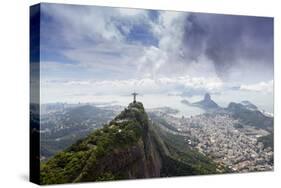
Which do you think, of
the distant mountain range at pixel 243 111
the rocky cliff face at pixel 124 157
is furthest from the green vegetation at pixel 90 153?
the distant mountain range at pixel 243 111

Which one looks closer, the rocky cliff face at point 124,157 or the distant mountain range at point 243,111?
the rocky cliff face at point 124,157

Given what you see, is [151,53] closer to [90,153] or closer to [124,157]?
[124,157]

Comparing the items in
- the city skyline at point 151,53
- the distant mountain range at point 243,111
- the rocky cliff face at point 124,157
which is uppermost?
the city skyline at point 151,53

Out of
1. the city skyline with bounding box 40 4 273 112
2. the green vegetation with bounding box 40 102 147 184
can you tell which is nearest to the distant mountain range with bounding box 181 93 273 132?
the city skyline with bounding box 40 4 273 112

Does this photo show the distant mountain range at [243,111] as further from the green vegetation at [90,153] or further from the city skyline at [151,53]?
the green vegetation at [90,153]

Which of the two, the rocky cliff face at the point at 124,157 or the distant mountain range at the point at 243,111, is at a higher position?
the distant mountain range at the point at 243,111

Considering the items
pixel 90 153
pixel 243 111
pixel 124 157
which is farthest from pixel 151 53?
pixel 243 111

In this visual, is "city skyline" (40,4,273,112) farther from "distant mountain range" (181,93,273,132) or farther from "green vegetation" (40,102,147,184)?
"green vegetation" (40,102,147,184)

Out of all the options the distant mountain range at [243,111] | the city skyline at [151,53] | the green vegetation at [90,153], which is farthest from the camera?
the distant mountain range at [243,111]
